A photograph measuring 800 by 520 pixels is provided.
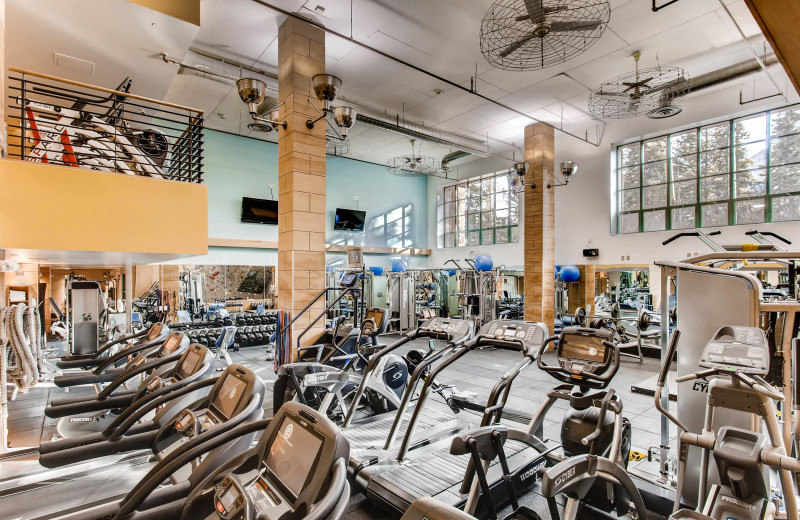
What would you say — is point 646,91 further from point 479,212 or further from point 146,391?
point 479,212

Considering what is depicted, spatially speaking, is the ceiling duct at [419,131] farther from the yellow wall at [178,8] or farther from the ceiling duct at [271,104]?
the yellow wall at [178,8]

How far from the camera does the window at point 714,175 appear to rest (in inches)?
328

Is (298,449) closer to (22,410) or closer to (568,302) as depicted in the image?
(22,410)

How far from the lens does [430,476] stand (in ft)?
10.1

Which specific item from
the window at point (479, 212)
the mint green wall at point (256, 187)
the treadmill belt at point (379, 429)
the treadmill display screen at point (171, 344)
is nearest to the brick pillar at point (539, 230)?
the window at point (479, 212)

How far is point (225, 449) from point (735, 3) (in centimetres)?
833

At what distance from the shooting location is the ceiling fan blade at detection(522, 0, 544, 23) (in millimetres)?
4387

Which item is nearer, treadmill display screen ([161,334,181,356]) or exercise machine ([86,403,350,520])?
exercise machine ([86,403,350,520])

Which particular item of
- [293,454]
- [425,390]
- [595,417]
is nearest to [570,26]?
[595,417]

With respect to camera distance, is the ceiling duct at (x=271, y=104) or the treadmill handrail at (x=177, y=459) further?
the ceiling duct at (x=271, y=104)

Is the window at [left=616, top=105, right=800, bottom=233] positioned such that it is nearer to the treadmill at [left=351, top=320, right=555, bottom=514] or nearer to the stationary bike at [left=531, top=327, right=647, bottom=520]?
the stationary bike at [left=531, top=327, right=647, bottom=520]

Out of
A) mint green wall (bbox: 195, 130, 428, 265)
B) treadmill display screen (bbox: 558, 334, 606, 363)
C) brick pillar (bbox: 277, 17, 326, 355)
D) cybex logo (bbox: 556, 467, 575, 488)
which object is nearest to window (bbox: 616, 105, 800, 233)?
mint green wall (bbox: 195, 130, 428, 265)

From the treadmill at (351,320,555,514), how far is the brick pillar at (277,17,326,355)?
2954mm

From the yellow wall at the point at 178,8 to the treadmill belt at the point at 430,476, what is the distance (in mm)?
4936
